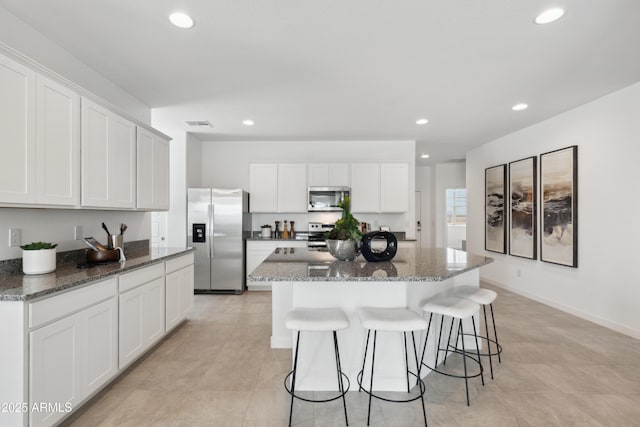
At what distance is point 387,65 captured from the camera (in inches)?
113

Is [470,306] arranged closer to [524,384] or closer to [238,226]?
[524,384]

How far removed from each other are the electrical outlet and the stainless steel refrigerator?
289 cm

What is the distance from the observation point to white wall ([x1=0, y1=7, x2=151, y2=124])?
7.04 ft

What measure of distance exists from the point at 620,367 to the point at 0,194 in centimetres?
462

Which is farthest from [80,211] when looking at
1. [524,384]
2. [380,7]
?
[524,384]

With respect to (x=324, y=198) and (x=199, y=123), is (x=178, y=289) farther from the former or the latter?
(x=324, y=198)

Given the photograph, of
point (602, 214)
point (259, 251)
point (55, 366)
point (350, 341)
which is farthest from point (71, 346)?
point (602, 214)

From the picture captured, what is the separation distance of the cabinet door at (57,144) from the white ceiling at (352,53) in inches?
22.7

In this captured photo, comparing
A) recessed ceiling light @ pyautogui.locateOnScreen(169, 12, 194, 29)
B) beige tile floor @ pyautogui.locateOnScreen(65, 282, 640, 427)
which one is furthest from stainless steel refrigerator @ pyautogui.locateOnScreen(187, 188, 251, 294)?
recessed ceiling light @ pyautogui.locateOnScreen(169, 12, 194, 29)

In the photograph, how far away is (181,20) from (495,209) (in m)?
5.45

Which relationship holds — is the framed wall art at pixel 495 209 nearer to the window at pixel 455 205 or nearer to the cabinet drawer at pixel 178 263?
the window at pixel 455 205

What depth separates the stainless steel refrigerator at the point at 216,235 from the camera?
5121 mm

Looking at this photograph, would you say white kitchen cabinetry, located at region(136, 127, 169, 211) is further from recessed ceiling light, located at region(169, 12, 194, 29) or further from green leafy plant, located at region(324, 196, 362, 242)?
green leafy plant, located at region(324, 196, 362, 242)

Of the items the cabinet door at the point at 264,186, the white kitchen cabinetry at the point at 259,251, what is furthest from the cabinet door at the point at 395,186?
the cabinet door at the point at 264,186
